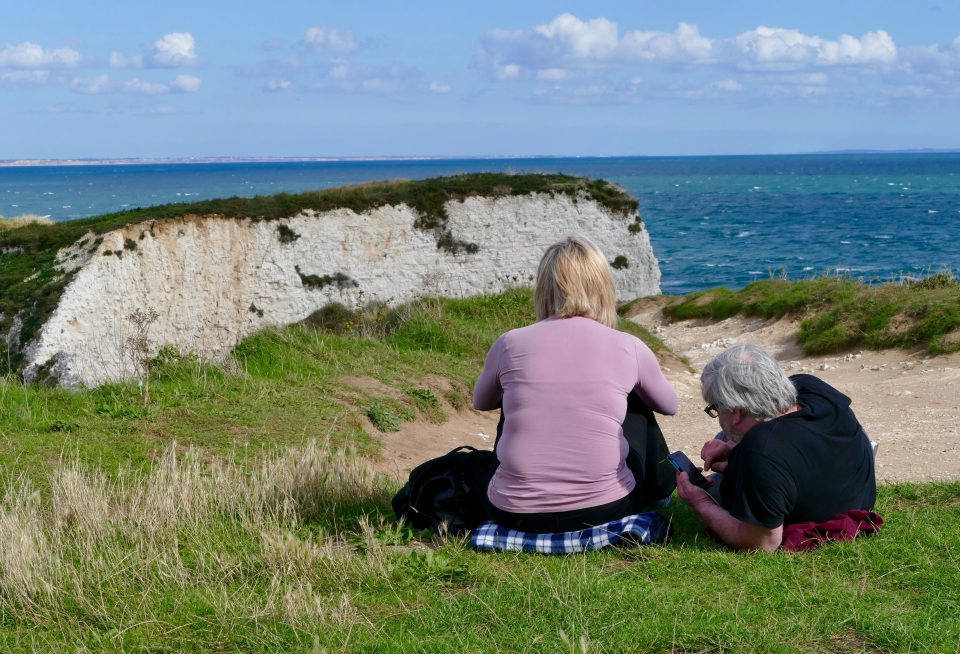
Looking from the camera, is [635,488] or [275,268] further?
[275,268]

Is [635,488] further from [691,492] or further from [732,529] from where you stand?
[732,529]

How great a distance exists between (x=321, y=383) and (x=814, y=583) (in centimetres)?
720

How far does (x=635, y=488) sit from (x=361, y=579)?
5.64ft

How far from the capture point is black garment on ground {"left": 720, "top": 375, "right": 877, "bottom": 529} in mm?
5121

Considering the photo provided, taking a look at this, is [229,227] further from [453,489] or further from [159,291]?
[453,489]

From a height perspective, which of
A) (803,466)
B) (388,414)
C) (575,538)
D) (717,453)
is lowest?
(388,414)

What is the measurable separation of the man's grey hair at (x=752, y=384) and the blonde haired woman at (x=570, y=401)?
1.30 feet

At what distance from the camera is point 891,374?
15.4 m

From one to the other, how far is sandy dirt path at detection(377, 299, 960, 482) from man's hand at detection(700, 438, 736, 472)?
10.8 feet

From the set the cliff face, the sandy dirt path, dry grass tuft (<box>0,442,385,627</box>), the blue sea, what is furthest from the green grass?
dry grass tuft (<box>0,442,385,627</box>)

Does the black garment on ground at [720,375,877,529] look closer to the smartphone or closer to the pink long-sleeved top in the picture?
the smartphone

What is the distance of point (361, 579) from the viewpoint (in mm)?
5133

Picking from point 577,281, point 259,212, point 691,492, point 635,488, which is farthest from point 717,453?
point 259,212

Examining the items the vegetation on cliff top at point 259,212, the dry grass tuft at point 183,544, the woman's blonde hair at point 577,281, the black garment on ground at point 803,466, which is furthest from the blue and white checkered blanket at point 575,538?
the vegetation on cliff top at point 259,212
